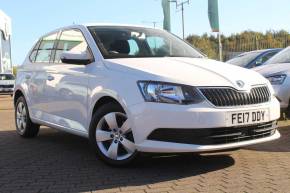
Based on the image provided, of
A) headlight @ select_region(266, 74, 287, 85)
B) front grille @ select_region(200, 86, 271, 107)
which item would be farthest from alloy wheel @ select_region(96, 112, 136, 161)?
headlight @ select_region(266, 74, 287, 85)

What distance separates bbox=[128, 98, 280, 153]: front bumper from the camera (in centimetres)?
476

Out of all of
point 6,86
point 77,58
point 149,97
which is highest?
point 77,58

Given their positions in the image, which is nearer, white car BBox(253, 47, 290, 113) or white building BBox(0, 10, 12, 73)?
white car BBox(253, 47, 290, 113)

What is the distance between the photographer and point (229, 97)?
194 inches

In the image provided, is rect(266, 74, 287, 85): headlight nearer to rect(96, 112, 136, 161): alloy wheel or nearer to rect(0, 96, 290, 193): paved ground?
rect(0, 96, 290, 193): paved ground

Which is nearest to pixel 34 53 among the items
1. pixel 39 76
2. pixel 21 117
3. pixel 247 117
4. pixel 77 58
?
pixel 39 76

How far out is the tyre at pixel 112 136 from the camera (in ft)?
17.1

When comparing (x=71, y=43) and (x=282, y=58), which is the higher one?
(x=71, y=43)

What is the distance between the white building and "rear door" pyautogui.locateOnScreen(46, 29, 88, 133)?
46608mm

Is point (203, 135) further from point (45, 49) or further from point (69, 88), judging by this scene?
point (45, 49)

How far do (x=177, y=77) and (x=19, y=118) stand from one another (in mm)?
4112

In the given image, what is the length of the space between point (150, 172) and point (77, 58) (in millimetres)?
1622

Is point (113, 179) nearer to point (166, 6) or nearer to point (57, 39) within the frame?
point (57, 39)

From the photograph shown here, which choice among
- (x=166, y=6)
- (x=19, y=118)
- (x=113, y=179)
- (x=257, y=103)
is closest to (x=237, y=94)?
(x=257, y=103)
